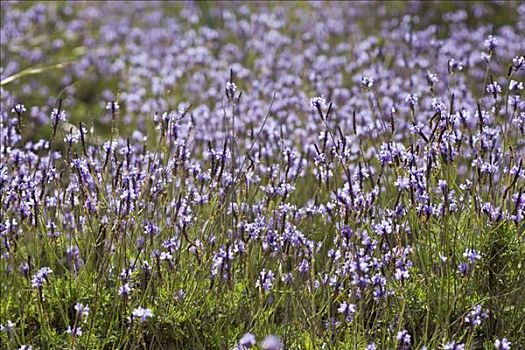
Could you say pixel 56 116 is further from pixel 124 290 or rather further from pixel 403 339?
pixel 403 339

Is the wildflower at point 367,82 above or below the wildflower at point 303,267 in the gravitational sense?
above

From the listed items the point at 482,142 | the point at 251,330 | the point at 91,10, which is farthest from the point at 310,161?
the point at 91,10

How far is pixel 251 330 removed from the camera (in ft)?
8.54

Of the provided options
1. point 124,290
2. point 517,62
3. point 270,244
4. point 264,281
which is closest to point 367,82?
point 517,62

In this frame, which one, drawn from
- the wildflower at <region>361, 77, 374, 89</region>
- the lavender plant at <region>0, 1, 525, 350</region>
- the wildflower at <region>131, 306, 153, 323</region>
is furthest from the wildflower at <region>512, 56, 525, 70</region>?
the wildflower at <region>131, 306, 153, 323</region>

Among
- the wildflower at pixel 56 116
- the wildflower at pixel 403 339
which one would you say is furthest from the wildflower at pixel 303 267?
the wildflower at pixel 56 116

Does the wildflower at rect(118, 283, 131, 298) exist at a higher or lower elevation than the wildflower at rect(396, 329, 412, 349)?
higher

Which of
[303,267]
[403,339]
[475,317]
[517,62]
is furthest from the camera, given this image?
[517,62]

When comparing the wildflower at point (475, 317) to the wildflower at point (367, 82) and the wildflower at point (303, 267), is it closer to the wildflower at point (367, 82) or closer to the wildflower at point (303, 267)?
the wildflower at point (303, 267)

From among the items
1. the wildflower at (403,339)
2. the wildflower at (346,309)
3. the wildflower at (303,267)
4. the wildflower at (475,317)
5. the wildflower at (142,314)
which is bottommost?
the wildflower at (403,339)

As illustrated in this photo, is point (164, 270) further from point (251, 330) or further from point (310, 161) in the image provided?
point (310, 161)

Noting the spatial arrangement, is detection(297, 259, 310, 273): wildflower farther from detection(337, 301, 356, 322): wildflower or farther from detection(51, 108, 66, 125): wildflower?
detection(51, 108, 66, 125): wildflower

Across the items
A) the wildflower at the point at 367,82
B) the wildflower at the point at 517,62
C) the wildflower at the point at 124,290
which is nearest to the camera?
the wildflower at the point at 124,290

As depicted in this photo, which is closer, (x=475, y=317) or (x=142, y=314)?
(x=142, y=314)
